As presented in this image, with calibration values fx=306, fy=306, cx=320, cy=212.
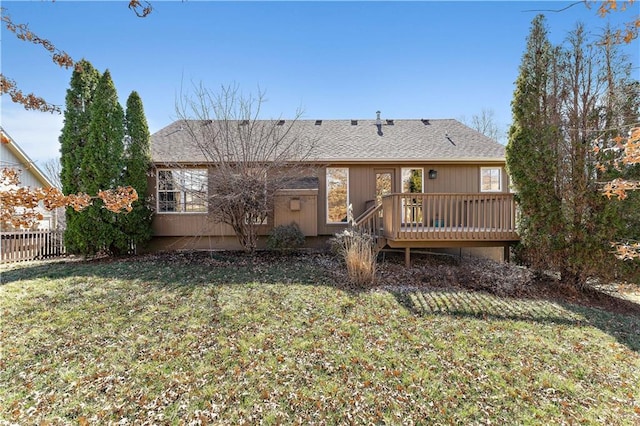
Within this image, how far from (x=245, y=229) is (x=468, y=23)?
7771 mm

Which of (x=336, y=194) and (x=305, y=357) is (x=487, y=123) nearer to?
(x=336, y=194)

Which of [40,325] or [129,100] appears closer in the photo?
[40,325]

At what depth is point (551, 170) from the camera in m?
6.39

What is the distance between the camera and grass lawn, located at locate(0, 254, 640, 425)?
9.61ft

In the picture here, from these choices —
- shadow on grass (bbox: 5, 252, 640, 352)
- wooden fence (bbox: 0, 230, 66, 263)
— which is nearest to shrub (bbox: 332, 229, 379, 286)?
shadow on grass (bbox: 5, 252, 640, 352)

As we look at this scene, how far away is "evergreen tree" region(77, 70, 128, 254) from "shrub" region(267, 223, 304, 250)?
170 inches

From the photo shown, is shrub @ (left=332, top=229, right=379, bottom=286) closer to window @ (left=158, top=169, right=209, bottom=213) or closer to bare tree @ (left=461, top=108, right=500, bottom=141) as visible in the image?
window @ (left=158, top=169, right=209, bottom=213)

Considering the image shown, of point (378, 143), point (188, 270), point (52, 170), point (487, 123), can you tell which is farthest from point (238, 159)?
point (487, 123)

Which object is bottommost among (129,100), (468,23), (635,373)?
(635,373)

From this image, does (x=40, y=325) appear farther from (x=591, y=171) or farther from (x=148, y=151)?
(x=591, y=171)

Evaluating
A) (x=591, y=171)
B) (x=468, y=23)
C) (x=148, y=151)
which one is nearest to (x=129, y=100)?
(x=148, y=151)

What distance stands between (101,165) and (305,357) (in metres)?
8.22

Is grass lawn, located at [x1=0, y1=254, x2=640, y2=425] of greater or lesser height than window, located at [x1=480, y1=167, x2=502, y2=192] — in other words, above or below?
below

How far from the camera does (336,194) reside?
398 inches
